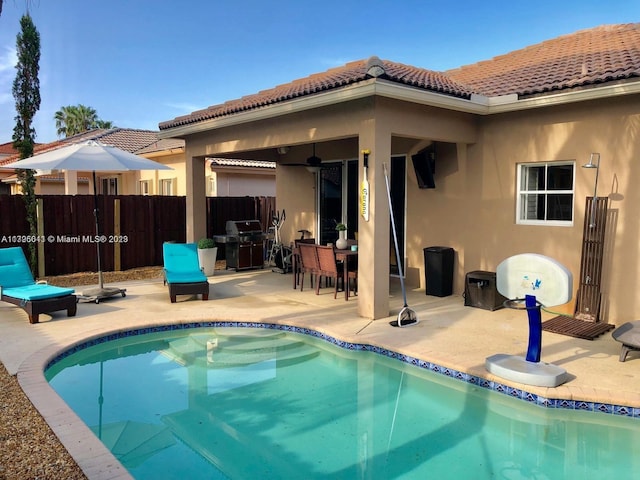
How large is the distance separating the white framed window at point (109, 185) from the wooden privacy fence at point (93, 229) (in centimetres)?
1089

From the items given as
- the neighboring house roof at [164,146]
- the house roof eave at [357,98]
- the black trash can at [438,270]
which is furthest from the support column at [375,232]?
the neighboring house roof at [164,146]

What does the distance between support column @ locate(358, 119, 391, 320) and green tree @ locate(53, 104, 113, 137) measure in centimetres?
4556

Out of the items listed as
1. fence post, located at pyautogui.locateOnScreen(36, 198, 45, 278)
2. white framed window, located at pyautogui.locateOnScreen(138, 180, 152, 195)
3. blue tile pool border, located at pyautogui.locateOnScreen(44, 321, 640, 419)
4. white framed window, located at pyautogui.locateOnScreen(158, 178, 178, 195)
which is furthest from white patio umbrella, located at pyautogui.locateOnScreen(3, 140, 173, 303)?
white framed window, located at pyautogui.locateOnScreen(138, 180, 152, 195)

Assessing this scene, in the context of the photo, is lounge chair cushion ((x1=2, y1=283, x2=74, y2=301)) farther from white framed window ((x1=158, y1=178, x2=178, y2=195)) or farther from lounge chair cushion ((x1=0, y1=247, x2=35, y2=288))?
white framed window ((x1=158, y1=178, x2=178, y2=195))

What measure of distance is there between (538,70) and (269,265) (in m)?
8.71

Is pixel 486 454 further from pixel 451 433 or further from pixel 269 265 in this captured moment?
pixel 269 265

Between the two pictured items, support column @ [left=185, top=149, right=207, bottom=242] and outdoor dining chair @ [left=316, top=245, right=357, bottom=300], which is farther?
support column @ [left=185, top=149, right=207, bottom=242]

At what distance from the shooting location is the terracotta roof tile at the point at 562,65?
7.79 metres

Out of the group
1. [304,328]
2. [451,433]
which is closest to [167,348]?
[304,328]

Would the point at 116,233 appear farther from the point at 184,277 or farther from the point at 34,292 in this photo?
the point at 34,292

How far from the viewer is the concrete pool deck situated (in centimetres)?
508

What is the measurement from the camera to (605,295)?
317 inches

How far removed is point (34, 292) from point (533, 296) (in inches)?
298

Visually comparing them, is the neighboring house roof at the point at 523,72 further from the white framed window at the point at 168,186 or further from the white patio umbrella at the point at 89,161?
the white framed window at the point at 168,186
